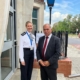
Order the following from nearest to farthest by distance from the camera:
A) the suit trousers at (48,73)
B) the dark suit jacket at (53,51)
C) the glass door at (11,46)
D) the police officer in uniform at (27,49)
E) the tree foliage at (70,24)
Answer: the dark suit jacket at (53,51) < the suit trousers at (48,73) < the police officer in uniform at (27,49) < the glass door at (11,46) < the tree foliage at (70,24)

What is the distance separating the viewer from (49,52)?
3.76 m

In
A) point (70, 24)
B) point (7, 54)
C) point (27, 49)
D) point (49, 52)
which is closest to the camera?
point (49, 52)

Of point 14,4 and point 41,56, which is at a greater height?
point 14,4

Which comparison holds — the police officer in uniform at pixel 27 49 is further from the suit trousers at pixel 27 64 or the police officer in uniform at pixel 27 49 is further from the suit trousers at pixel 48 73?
the suit trousers at pixel 48 73

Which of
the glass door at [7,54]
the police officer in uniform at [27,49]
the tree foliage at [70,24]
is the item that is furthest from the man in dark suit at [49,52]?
the tree foliage at [70,24]

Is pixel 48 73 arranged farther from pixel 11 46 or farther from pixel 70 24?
pixel 70 24

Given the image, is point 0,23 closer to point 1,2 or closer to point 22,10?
point 1,2

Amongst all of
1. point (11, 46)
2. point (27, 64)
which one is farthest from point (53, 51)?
point (11, 46)

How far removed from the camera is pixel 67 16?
109688 millimetres

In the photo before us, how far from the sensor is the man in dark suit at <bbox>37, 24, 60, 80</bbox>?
3.73 m

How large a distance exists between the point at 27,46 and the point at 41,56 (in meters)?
0.54

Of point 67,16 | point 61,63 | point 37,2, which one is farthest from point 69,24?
point 61,63

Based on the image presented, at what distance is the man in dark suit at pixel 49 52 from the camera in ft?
12.3

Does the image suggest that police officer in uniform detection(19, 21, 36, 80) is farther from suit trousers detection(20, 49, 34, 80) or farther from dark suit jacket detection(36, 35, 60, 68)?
dark suit jacket detection(36, 35, 60, 68)
